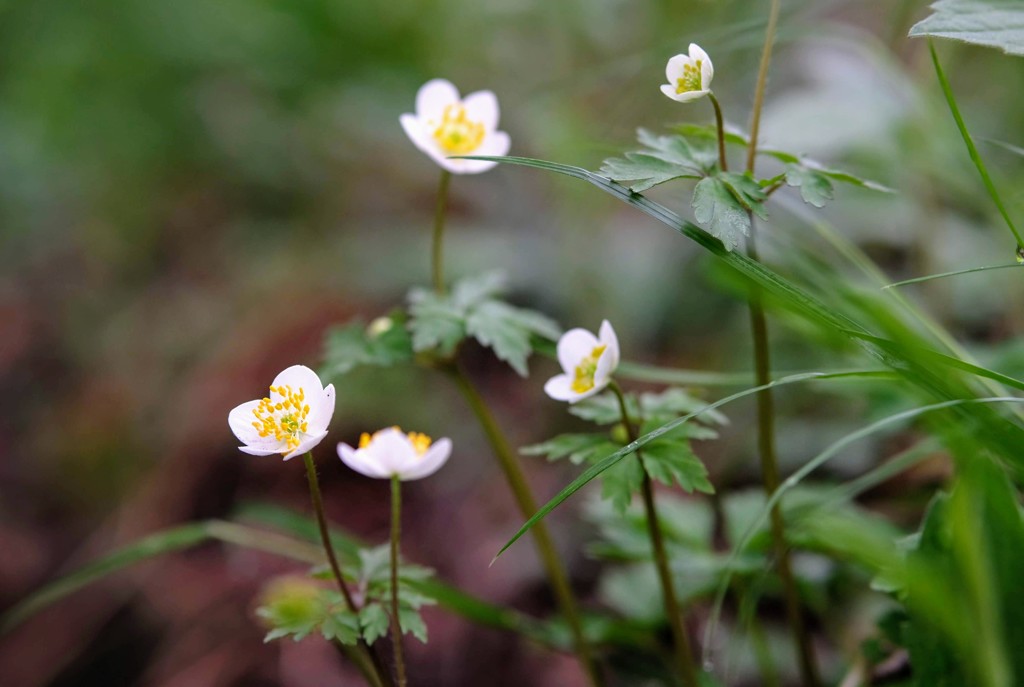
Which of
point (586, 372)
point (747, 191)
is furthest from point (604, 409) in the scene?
point (747, 191)

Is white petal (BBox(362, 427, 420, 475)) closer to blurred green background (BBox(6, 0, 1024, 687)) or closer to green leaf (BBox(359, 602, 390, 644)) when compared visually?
green leaf (BBox(359, 602, 390, 644))

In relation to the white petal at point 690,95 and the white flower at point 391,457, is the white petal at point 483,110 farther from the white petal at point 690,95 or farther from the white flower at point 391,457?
the white flower at point 391,457

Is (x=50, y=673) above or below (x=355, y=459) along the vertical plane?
below

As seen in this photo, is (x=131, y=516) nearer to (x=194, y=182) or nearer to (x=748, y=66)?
(x=194, y=182)

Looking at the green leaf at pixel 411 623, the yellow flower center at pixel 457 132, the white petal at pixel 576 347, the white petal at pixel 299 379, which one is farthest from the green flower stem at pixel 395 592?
the yellow flower center at pixel 457 132

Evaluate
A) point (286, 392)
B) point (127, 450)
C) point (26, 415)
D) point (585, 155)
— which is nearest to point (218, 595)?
point (127, 450)
